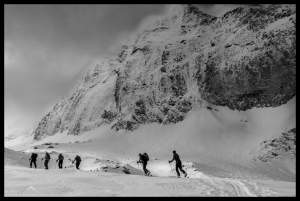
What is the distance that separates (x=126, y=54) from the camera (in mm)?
191750

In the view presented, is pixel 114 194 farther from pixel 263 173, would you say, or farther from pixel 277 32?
pixel 277 32

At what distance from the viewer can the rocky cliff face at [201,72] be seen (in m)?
131

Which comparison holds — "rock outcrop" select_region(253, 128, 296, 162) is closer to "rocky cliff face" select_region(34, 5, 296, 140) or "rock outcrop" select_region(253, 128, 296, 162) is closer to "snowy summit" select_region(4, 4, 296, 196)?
"snowy summit" select_region(4, 4, 296, 196)

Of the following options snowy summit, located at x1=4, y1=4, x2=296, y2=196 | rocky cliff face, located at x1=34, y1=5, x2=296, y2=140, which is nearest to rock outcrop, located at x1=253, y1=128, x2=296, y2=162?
snowy summit, located at x1=4, y1=4, x2=296, y2=196

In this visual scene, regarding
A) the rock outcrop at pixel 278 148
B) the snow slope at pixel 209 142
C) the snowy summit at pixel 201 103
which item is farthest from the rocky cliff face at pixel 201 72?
the rock outcrop at pixel 278 148

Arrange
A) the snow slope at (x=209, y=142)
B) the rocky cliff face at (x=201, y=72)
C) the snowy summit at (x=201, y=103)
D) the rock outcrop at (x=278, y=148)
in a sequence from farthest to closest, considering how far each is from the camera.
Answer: the rocky cliff face at (x=201, y=72) → the snowy summit at (x=201, y=103) → the rock outcrop at (x=278, y=148) → the snow slope at (x=209, y=142)

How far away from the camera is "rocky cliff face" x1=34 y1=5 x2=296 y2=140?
13062 cm

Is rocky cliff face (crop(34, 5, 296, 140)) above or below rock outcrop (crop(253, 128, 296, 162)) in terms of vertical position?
above

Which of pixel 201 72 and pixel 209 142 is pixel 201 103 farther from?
pixel 209 142

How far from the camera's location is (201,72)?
142 m

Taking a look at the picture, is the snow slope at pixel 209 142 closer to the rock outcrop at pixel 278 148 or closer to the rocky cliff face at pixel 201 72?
the rock outcrop at pixel 278 148

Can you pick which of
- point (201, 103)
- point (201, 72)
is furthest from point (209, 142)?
point (201, 72)

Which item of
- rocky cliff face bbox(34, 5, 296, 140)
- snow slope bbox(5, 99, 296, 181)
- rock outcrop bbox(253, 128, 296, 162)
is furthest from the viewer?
rocky cliff face bbox(34, 5, 296, 140)
